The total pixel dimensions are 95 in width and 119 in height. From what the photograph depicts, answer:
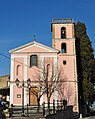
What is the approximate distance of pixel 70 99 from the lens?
1839 inches

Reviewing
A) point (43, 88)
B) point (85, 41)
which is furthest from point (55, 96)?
point (85, 41)

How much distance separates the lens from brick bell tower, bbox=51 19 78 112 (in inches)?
1836

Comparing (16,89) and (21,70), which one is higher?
(21,70)

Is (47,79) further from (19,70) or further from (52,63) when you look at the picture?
(19,70)

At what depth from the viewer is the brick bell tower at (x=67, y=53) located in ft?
153

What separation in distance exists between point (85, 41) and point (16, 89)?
49.4ft

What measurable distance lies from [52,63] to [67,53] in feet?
9.43

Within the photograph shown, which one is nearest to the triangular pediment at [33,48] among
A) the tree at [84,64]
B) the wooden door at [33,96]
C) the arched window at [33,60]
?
the arched window at [33,60]

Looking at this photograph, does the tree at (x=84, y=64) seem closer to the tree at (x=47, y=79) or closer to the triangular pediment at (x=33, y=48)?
the tree at (x=47, y=79)

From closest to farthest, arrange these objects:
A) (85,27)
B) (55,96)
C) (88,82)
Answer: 1. (55,96)
2. (88,82)
3. (85,27)

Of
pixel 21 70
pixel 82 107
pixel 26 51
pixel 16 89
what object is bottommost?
pixel 82 107

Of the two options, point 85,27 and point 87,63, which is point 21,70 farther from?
point 85,27

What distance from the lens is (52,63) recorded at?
155ft

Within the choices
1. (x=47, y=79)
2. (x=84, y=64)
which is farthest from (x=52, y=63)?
(x=84, y=64)
